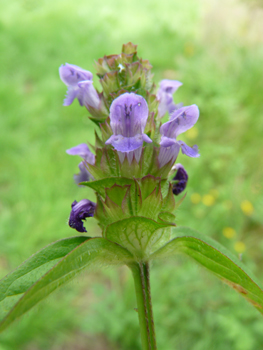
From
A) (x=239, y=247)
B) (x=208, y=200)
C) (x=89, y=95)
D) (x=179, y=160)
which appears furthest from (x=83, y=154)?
(x=179, y=160)

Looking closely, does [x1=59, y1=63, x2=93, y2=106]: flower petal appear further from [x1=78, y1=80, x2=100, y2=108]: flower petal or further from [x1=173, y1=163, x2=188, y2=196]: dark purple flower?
[x1=173, y1=163, x2=188, y2=196]: dark purple flower

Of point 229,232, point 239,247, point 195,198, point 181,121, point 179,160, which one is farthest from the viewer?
point 179,160

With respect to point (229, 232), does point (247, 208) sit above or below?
above

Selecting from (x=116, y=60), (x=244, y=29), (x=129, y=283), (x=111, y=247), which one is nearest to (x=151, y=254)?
(x=111, y=247)

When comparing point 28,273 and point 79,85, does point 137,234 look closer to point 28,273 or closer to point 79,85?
point 28,273

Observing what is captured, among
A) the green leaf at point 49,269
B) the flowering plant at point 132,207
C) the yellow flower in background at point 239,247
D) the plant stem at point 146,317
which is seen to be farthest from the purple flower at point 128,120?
the yellow flower in background at point 239,247

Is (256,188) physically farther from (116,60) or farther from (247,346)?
(116,60)
